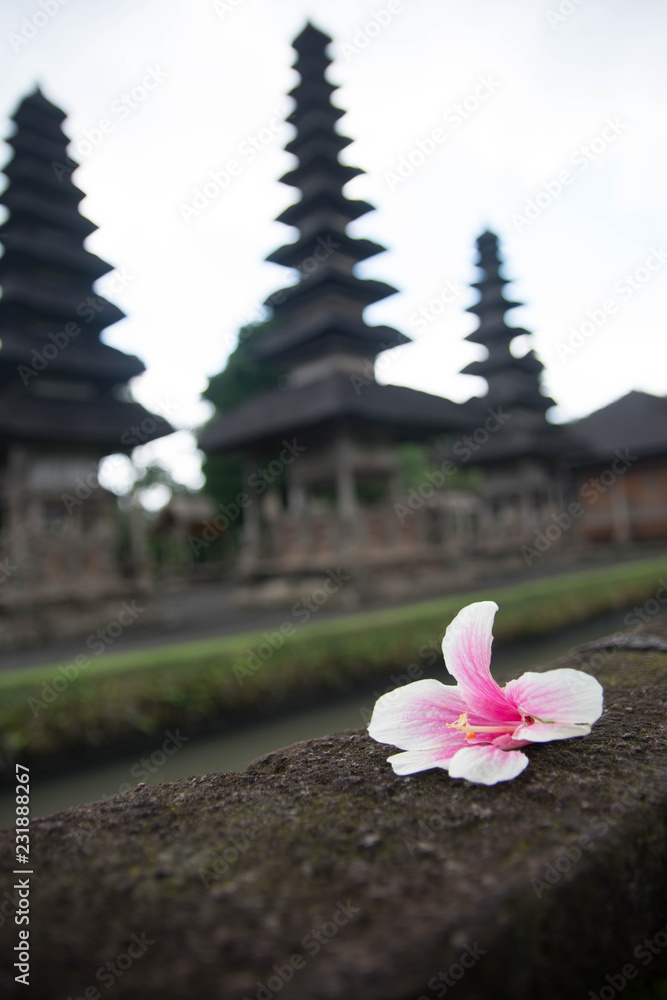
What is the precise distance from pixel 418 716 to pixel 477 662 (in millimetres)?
112

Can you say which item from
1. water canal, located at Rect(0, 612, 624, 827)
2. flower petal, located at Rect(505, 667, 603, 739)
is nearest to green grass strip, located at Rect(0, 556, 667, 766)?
water canal, located at Rect(0, 612, 624, 827)

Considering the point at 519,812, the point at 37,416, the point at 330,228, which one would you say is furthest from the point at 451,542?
the point at 519,812

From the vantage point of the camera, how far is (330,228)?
45.7ft

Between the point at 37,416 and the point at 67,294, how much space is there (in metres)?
2.76

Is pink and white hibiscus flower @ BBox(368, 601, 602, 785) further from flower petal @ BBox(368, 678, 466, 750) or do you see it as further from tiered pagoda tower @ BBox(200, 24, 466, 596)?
tiered pagoda tower @ BBox(200, 24, 466, 596)

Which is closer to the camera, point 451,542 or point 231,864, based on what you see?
point 231,864

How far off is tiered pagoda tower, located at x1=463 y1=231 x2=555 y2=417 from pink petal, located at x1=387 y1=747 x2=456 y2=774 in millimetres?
21268

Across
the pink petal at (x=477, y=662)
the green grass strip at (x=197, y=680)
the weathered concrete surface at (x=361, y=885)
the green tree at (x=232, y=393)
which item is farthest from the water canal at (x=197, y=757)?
the green tree at (x=232, y=393)

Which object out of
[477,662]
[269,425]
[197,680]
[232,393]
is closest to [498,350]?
[232,393]

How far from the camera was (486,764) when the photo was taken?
0.75 meters

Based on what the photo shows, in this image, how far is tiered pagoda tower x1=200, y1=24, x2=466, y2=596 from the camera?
12641mm

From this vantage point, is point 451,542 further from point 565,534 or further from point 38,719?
point 38,719

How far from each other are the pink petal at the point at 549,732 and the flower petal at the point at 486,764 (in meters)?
0.03

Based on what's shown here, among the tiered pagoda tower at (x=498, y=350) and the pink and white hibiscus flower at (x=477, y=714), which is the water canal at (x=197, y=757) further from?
the tiered pagoda tower at (x=498, y=350)
